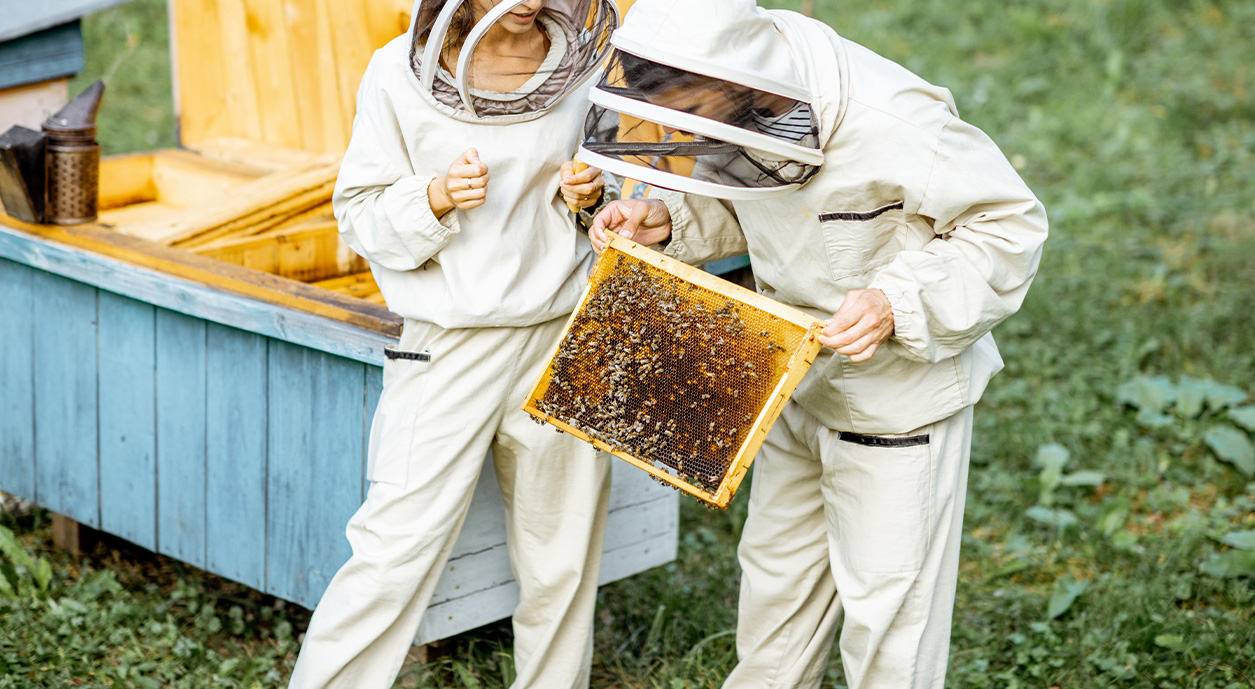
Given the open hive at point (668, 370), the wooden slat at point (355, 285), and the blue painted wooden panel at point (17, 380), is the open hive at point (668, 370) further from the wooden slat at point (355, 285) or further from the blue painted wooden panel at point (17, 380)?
the blue painted wooden panel at point (17, 380)

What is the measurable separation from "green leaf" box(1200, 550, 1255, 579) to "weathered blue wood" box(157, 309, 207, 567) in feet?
9.87

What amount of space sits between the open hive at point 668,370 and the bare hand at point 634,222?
120 millimetres

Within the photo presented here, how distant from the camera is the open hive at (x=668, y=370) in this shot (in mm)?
2197

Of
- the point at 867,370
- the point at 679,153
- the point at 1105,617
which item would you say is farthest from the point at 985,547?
the point at 679,153

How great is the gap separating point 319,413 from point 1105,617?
2.31 metres

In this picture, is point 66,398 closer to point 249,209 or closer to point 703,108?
point 249,209

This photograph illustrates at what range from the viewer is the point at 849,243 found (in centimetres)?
226

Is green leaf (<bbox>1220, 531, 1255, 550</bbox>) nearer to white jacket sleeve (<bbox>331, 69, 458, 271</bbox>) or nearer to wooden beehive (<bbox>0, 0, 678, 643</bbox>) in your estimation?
wooden beehive (<bbox>0, 0, 678, 643</bbox>)

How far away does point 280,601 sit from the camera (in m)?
3.55

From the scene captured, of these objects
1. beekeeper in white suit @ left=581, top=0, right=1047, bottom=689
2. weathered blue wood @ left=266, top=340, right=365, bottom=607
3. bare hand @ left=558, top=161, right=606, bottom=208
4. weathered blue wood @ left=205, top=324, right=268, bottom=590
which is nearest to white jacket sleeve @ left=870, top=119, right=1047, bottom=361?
beekeeper in white suit @ left=581, top=0, right=1047, bottom=689

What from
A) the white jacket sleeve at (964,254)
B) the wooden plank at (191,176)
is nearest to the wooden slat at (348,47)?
the wooden plank at (191,176)

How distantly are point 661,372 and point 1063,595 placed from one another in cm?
187

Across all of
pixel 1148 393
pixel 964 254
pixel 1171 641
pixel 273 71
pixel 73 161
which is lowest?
pixel 1171 641

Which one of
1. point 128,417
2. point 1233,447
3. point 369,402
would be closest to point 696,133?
point 369,402
